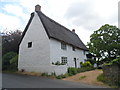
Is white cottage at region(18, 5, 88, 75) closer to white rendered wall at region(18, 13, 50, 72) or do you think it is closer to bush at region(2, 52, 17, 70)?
white rendered wall at region(18, 13, 50, 72)

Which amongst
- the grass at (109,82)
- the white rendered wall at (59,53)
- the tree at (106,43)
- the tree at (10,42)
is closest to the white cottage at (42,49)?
the white rendered wall at (59,53)

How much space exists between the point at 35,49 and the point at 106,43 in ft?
49.4

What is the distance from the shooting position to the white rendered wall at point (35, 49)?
14.5 m

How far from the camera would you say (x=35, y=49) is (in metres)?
15.6

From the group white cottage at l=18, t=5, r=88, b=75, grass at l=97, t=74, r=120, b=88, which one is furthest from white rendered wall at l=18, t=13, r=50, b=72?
grass at l=97, t=74, r=120, b=88

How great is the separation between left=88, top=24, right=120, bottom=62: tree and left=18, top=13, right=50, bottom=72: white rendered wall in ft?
42.5

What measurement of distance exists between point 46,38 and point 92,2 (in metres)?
7.45

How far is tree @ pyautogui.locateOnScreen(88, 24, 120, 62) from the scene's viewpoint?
2171cm

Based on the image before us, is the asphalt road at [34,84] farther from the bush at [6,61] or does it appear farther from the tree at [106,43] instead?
the tree at [106,43]

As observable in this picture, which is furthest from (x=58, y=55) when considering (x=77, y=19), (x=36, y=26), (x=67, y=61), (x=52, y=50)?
(x=77, y=19)

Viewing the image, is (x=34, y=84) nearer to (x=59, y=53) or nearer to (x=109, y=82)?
(x=109, y=82)

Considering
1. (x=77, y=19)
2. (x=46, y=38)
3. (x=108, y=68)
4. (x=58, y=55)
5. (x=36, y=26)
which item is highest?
(x=77, y=19)

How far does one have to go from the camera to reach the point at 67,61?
693 inches

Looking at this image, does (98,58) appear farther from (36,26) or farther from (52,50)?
(36,26)
